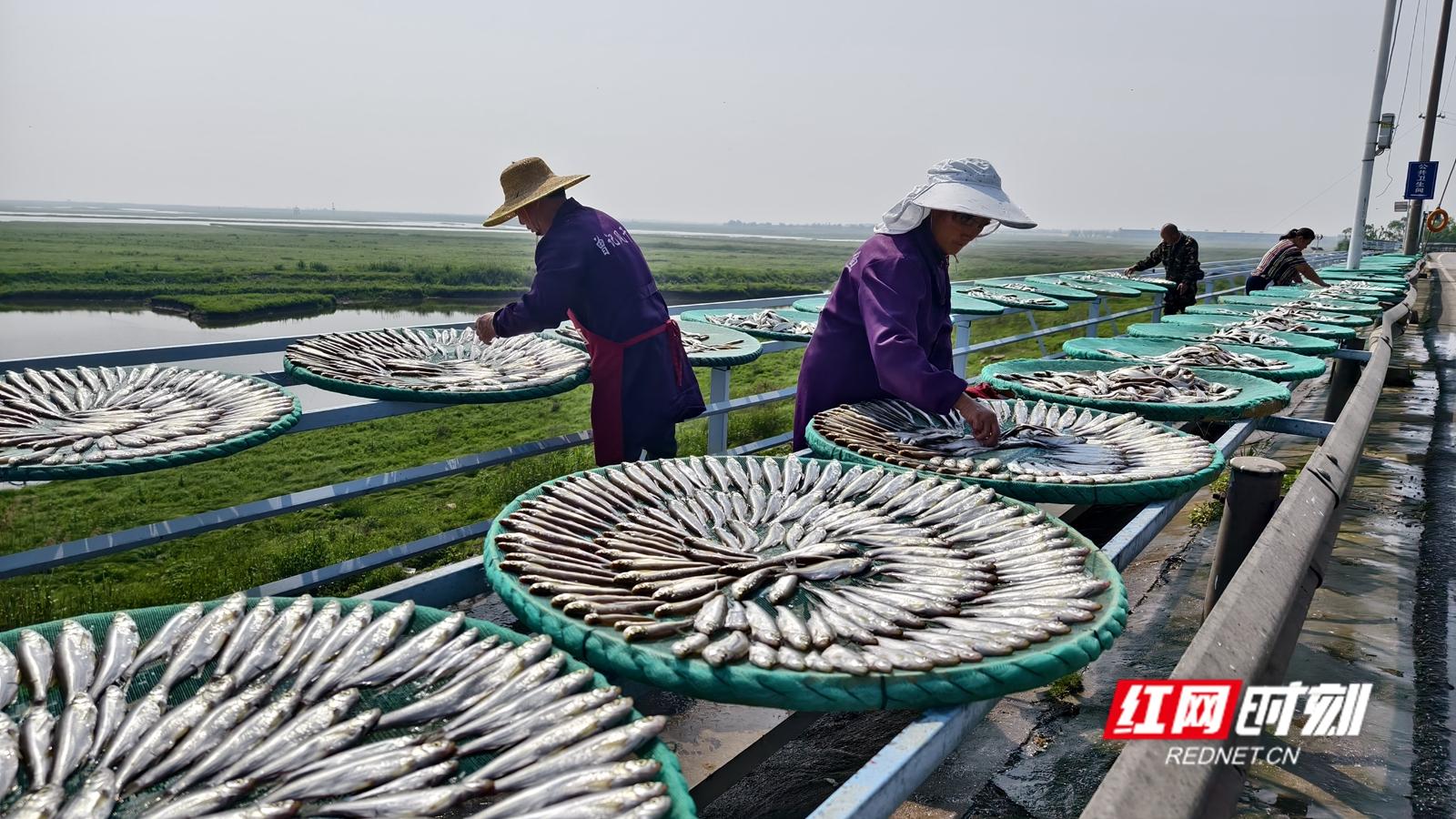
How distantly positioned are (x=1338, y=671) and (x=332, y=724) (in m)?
4.68

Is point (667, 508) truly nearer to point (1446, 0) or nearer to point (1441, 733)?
point (1441, 733)

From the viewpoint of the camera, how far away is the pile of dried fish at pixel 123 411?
8.63 feet

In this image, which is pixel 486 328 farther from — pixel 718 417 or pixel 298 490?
pixel 298 490

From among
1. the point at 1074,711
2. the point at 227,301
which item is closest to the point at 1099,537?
the point at 1074,711

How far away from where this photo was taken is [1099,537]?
3.18m

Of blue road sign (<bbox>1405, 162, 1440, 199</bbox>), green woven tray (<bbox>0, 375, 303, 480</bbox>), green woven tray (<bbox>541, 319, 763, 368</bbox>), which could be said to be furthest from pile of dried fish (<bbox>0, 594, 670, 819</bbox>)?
blue road sign (<bbox>1405, 162, 1440, 199</bbox>)

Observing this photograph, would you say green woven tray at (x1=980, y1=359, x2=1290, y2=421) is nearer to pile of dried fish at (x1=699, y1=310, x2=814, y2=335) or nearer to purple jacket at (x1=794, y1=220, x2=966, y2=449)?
purple jacket at (x1=794, y1=220, x2=966, y2=449)

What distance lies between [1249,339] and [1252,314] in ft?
7.06

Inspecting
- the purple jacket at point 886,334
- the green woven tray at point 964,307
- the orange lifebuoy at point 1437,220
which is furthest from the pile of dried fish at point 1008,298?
the orange lifebuoy at point 1437,220

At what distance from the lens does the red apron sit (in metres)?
4.43

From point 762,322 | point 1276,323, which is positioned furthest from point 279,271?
point 1276,323

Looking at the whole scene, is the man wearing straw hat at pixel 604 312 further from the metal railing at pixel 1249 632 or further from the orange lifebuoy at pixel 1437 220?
the orange lifebuoy at pixel 1437 220

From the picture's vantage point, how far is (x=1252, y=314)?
723cm

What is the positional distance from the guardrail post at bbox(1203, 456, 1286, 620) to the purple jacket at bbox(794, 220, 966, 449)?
36.2 inches
